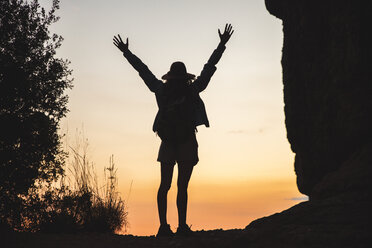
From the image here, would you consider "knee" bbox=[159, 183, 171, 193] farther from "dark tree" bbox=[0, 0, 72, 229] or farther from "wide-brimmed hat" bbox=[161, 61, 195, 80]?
"dark tree" bbox=[0, 0, 72, 229]

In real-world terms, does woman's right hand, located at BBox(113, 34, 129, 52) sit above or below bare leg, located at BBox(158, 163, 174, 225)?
above

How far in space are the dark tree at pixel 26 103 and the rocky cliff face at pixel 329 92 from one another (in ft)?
24.7

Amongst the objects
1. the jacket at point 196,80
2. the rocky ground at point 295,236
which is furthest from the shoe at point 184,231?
the jacket at point 196,80

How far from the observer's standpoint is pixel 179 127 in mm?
5617

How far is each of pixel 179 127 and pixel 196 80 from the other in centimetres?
79

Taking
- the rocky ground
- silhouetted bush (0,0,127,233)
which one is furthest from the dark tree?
the rocky ground

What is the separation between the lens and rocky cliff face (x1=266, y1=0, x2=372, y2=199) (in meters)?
5.81

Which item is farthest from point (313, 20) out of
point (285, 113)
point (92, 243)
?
point (92, 243)

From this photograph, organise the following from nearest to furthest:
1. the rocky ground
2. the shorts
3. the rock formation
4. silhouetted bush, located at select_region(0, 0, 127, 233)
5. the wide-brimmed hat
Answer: the rocky ground < the rock formation < the shorts < the wide-brimmed hat < silhouetted bush, located at select_region(0, 0, 127, 233)

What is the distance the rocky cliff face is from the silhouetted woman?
69.8 inches

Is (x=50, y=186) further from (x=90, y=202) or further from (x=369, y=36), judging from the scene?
(x=369, y=36)

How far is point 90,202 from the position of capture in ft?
27.3

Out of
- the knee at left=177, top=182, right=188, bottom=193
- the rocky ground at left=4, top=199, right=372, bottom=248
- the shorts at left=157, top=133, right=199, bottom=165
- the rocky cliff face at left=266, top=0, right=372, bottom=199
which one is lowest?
the rocky ground at left=4, top=199, right=372, bottom=248

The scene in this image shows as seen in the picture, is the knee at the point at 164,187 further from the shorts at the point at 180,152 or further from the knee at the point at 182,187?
the shorts at the point at 180,152
